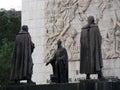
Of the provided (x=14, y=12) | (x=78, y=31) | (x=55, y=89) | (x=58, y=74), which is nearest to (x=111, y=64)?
(x=78, y=31)

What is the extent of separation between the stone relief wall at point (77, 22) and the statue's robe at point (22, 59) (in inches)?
175

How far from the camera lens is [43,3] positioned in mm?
19672

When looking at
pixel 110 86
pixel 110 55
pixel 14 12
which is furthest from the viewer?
pixel 14 12

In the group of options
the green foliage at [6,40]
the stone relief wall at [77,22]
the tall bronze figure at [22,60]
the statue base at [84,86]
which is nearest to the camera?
the statue base at [84,86]

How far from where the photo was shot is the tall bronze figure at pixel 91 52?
12703mm

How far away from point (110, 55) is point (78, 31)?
1772 millimetres

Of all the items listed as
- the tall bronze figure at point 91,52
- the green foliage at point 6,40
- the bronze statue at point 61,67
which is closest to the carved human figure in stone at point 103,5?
the bronze statue at point 61,67

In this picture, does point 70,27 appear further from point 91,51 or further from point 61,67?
point 91,51

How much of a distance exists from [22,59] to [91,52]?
2.04 metres

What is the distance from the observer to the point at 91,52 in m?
12.8

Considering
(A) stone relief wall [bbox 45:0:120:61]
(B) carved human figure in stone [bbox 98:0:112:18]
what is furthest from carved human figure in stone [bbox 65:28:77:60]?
(B) carved human figure in stone [bbox 98:0:112:18]

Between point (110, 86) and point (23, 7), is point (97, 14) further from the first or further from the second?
point (110, 86)

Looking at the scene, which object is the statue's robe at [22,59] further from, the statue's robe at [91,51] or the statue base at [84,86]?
the statue's robe at [91,51]

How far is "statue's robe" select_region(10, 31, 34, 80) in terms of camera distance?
1339cm
